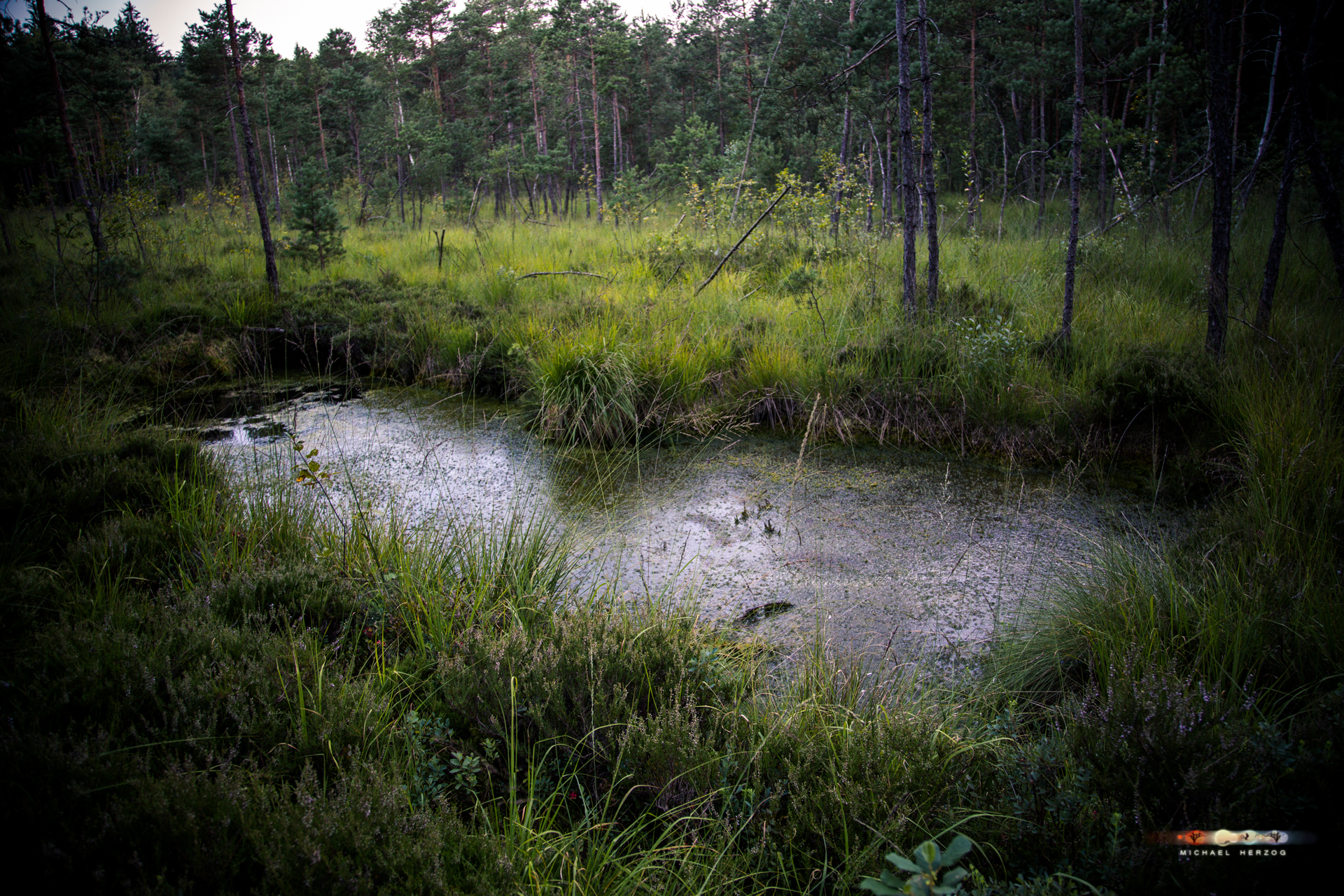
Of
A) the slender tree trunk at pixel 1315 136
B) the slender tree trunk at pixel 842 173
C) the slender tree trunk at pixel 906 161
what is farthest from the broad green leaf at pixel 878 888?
the slender tree trunk at pixel 842 173

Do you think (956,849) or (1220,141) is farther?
(1220,141)

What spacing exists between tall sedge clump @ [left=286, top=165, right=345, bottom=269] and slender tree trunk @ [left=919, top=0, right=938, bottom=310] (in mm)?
8604

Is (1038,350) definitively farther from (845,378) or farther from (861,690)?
(861,690)

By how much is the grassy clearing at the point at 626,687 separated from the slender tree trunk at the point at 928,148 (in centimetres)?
82

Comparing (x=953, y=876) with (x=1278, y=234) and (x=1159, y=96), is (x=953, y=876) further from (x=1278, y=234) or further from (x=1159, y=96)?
(x=1159, y=96)

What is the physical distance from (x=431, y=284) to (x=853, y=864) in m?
8.67

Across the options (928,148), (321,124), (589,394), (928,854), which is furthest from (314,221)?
(321,124)

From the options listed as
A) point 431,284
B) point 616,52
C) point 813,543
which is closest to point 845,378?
point 813,543

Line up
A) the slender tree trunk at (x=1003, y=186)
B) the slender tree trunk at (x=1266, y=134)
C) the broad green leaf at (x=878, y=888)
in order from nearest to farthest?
the broad green leaf at (x=878, y=888) → the slender tree trunk at (x=1266, y=134) → the slender tree trunk at (x=1003, y=186)

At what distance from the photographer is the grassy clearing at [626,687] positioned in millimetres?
1444

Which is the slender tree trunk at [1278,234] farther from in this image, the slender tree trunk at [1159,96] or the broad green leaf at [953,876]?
the slender tree trunk at [1159,96]

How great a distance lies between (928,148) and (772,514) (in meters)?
3.41

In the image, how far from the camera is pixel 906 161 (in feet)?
17.3

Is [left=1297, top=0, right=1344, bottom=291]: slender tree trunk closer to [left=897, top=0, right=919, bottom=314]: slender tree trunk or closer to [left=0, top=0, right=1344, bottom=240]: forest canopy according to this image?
[left=0, top=0, right=1344, bottom=240]: forest canopy
